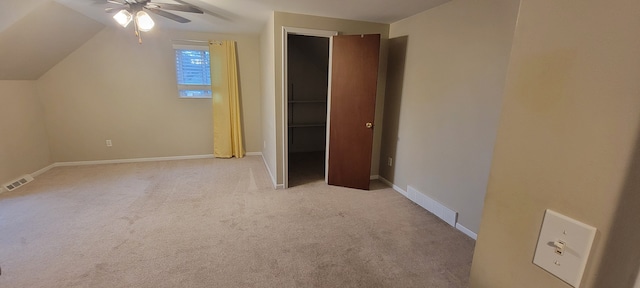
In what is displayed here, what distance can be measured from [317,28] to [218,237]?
2.59 m

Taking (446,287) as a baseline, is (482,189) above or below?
above

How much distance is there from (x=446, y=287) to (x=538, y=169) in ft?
5.86

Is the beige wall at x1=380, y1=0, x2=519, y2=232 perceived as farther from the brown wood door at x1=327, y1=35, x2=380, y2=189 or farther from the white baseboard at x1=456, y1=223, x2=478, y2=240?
the brown wood door at x1=327, y1=35, x2=380, y2=189

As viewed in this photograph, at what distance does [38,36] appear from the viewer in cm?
308

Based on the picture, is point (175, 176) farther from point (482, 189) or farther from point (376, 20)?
point (482, 189)

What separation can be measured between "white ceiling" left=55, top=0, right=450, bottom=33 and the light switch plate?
2641mm

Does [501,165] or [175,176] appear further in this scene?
[175,176]

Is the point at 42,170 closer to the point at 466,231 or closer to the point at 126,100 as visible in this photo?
the point at 126,100

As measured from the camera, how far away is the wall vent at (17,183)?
326 cm

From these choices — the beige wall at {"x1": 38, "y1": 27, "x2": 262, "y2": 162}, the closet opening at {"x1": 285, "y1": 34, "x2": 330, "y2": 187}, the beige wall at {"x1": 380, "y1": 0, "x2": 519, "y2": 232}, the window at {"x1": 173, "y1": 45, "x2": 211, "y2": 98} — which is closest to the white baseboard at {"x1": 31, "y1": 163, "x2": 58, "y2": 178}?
the beige wall at {"x1": 38, "y1": 27, "x2": 262, "y2": 162}

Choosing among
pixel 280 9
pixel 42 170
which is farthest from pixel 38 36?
pixel 280 9

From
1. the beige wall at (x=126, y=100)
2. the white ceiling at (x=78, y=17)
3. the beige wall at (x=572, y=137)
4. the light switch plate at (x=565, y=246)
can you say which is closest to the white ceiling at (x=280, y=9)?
the white ceiling at (x=78, y=17)

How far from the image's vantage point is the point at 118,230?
8.09 feet

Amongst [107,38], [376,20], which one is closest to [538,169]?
[376,20]
